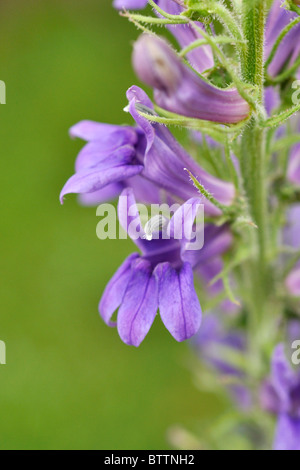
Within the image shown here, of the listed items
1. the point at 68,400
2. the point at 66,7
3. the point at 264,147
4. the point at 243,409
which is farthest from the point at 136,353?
the point at 66,7

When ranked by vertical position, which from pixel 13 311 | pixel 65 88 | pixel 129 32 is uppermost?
pixel 129 32

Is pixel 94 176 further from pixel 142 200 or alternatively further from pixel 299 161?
pixel 299 161

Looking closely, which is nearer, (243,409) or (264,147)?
(264,147)

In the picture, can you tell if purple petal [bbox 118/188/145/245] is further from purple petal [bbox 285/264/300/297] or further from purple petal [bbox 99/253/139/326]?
purple petal [bbox 285/264/300/297]

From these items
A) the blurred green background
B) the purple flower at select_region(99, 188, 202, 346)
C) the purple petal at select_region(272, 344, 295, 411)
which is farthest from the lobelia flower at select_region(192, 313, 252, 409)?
the blurred green background

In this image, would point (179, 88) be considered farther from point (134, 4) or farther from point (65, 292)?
point (65, 292)

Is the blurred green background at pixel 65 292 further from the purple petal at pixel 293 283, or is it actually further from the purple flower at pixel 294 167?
the purple flower at pixel 294 167

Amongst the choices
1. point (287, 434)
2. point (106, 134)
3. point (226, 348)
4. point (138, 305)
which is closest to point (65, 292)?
point (226, 348)
